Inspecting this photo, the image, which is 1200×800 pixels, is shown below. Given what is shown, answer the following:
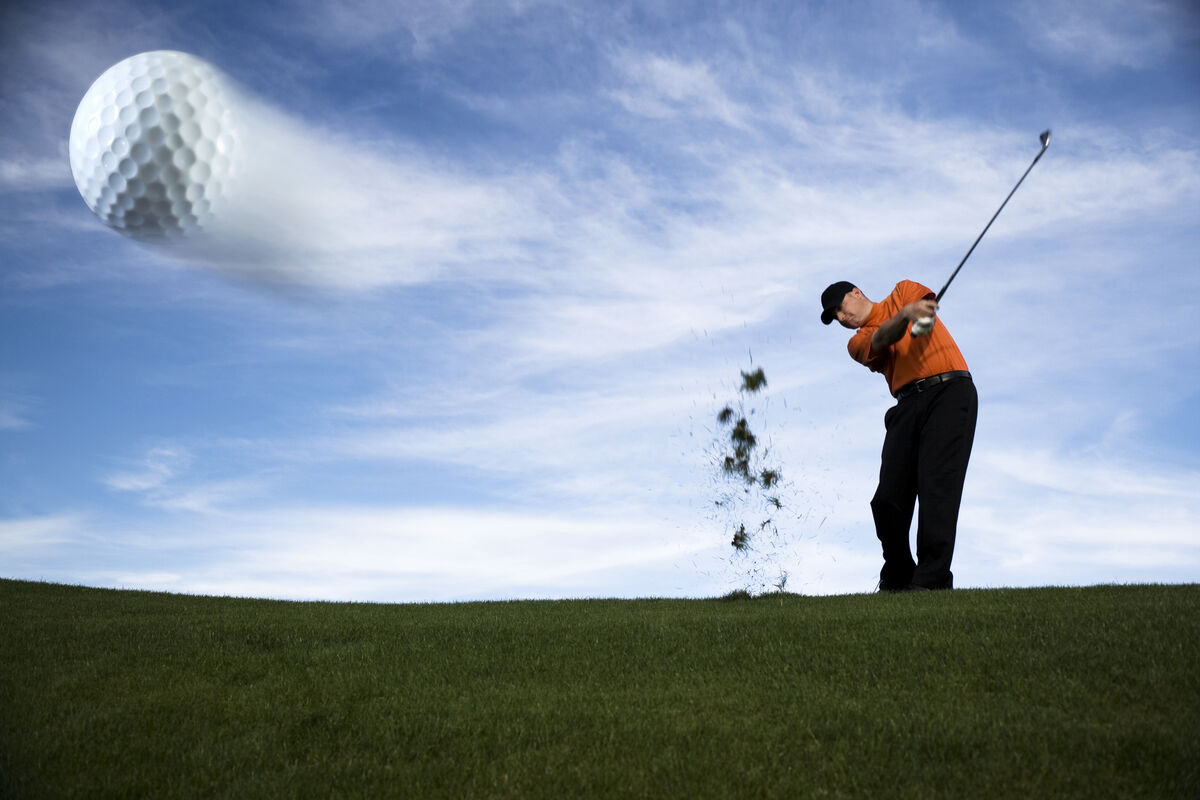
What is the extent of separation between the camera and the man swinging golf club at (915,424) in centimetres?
958

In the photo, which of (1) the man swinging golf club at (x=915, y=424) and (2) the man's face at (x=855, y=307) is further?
(2) the man's face at (x=855, y=307)

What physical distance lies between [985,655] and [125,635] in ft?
25.1

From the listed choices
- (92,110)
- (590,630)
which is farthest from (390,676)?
(92,110)

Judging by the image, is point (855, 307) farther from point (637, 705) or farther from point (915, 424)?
point (637, 705)

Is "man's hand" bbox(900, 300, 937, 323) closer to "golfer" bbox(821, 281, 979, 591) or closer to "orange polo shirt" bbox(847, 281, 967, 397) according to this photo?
"golfer" bbox(821, 281, 979, 591)

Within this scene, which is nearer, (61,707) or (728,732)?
(728,732)

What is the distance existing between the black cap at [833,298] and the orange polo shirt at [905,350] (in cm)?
37

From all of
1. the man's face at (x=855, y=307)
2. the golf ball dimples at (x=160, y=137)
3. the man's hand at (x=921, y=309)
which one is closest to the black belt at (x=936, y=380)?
the man's face at (x=855, y=307)

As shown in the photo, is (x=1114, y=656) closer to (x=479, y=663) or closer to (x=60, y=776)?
(x=479, y=663)

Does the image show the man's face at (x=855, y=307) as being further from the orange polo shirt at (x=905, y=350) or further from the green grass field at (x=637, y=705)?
the green grass field at (x=637, y=705)

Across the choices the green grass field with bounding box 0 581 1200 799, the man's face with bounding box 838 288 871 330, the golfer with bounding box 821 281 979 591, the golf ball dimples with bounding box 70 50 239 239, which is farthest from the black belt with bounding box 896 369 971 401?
the golf ball dimples with bounding box 70 50 239 239

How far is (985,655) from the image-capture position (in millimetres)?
6797

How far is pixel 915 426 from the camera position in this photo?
9914mm

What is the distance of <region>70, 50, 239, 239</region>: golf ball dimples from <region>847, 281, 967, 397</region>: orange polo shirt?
7.52m
